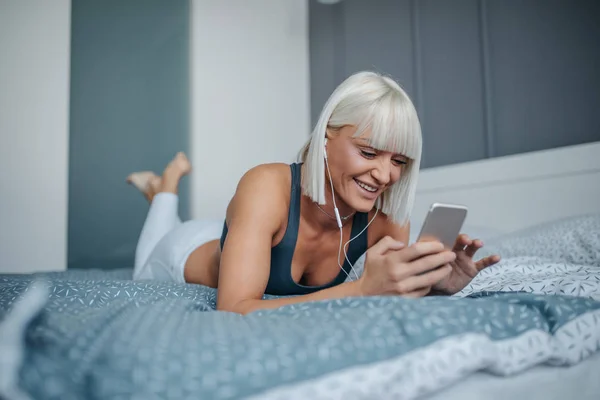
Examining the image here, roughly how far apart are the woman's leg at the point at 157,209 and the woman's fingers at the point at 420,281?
3.98 ft

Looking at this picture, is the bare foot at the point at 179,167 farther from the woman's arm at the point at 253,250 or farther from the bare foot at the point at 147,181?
the woman's arm at the point at 253,250

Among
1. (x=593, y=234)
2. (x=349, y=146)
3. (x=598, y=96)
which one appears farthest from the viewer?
(x=598, y=96)

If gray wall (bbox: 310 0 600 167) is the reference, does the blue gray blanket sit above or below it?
below

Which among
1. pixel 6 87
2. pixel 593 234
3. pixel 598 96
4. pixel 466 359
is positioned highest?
pixel 6 87

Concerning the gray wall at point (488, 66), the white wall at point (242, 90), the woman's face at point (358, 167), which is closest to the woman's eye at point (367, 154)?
the woman's face at point (358, 167)

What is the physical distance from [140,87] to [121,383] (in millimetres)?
2711

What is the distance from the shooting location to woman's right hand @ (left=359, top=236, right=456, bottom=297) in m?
0.78

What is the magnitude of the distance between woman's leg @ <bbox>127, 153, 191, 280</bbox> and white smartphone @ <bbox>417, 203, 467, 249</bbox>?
3.91 feet

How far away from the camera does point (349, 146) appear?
105cm

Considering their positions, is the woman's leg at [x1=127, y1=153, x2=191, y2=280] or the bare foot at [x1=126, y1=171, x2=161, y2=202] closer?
the woman's leg at [x1=127, y1=153, x2=191, y2=280]

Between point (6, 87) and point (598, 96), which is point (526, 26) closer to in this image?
point (598, 96)

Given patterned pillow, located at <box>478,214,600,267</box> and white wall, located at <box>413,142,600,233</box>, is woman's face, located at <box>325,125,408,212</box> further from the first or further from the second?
white wall, located at <box>413,142,600,233</box>

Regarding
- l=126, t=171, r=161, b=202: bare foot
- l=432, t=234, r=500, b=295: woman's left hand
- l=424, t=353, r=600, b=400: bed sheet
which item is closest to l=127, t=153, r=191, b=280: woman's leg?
l=126, t=171, r=161, b=202: bare foot

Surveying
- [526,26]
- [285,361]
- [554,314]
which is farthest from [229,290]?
[526,26]
